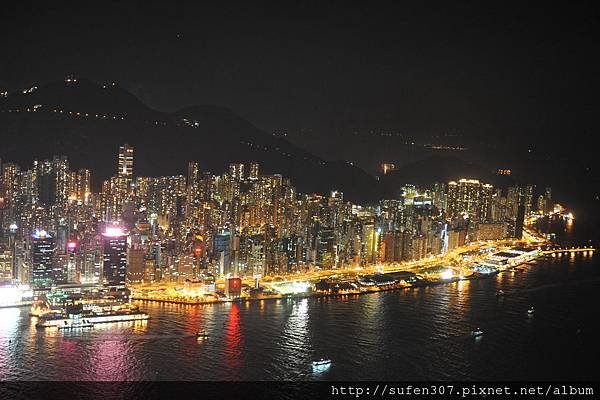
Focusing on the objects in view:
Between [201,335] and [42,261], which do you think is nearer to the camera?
[201,335]

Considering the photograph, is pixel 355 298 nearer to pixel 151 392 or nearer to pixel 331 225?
pixel 331 225

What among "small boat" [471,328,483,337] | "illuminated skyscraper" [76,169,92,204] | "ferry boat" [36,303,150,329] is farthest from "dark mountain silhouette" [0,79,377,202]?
"small boat" [471,328,483,337]

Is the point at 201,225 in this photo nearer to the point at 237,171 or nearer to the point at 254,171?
the point at 237,171

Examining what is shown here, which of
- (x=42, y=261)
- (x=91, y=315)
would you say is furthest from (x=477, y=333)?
(x=42, y=261)

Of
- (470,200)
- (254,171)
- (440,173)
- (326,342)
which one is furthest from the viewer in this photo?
(440,173)

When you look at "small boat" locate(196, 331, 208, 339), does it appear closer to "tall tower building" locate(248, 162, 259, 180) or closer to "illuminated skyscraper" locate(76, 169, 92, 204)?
"illuminated skyscraper" locate(76, 169, 92, 204)

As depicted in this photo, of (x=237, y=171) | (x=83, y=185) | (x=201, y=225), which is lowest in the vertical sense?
(x=201, y=225)
